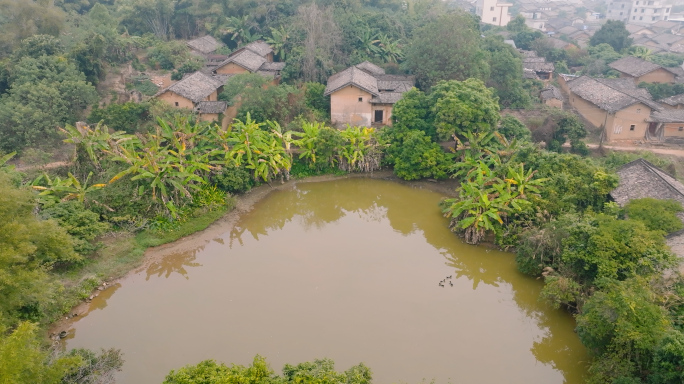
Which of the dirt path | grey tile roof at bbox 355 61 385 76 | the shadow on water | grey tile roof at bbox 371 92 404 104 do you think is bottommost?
the shadow on water

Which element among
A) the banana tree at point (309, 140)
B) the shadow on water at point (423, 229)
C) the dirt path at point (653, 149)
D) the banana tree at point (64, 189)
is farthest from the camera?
the dirt path at point (653, 149)

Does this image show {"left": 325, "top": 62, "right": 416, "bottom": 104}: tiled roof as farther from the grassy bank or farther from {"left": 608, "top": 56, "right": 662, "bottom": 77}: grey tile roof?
{"left": 608, "top": 56, "right": 662, "bottom": 77}: grey tile roof

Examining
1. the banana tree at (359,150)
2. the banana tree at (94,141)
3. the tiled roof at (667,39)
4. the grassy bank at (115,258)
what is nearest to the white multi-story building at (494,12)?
the tiled roof at (667,39)

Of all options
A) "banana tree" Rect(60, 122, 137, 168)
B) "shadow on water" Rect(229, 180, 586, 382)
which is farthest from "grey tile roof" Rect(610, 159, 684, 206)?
"banana tree" Rect(60, 122, 137, 168)

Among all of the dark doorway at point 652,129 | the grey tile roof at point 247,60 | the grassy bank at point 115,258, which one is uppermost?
the grey tile roof at point 247,60

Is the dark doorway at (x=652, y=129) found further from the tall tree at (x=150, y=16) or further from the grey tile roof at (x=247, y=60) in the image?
the tall tree at (x=150, y=16)

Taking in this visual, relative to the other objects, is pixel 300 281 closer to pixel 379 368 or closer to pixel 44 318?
pixel 379 368

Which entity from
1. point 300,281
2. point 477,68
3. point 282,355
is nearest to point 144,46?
point 477,68
